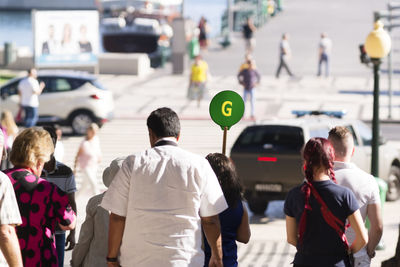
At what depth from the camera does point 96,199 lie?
6.48 m

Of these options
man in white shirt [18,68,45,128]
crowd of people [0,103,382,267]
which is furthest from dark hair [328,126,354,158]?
man in white shirt [18,68,45,128]

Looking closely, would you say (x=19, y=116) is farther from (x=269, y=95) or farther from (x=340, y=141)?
(x=340, y=141)

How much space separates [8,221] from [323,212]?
1807 millimetres

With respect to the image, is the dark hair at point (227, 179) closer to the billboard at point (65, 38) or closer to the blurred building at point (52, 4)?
the billboard at point (65, 38)

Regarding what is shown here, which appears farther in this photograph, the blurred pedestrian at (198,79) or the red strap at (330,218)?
the blurred pedestrian at (198,79)

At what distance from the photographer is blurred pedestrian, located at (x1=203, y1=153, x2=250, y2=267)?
6004 millimetres

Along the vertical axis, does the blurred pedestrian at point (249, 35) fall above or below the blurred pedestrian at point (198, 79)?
above

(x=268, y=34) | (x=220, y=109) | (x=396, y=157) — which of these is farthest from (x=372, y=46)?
(x=268, y=34)

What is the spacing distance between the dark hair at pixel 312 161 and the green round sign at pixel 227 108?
1.45m

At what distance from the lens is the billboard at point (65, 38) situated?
30.6 meters

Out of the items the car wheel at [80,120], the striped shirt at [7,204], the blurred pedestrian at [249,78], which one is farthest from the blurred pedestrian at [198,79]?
the striped shirt at [7,204]

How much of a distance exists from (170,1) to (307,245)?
65.7 metres

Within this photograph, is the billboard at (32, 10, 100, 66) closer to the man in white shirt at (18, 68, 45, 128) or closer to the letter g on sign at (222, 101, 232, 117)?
the man in white shirt at (18, 68, 45, 128)

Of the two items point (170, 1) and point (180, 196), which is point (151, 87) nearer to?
point (180, 196)
